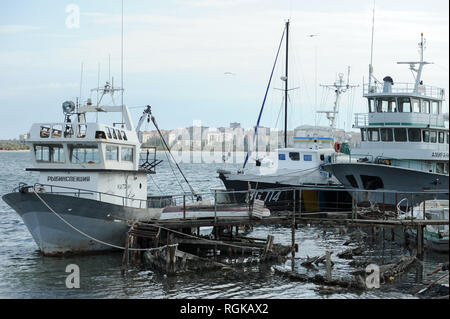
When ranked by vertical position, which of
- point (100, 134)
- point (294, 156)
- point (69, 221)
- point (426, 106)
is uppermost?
point (426, 106)

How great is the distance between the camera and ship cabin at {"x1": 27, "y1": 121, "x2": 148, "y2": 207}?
93.6 ft

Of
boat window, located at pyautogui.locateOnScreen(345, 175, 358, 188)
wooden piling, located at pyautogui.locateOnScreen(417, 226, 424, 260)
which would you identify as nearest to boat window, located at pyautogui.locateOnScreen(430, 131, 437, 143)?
boat window, located at pyautogui.locateOnScreen(345, 175, 358, 188)

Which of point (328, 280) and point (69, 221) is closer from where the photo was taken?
point (328, 280)

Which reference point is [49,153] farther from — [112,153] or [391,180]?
[391,180]

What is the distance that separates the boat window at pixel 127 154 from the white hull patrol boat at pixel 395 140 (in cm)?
1644

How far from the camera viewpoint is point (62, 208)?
2705 cm

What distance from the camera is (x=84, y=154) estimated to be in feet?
95.0

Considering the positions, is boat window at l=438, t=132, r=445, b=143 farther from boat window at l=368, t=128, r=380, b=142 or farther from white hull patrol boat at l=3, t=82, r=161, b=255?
white hull patrol boat at l=3, t=82, r=161, b=255

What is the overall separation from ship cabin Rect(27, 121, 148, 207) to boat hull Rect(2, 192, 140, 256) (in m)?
0.91

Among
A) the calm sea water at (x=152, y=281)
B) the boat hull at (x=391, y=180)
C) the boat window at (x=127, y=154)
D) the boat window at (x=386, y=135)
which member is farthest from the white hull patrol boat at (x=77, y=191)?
the boat window at (x=386, y=135)

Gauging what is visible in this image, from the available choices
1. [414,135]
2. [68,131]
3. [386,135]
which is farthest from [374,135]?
[68,131]

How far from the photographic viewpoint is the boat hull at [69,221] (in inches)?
1067

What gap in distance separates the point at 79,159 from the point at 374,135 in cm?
2340
